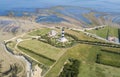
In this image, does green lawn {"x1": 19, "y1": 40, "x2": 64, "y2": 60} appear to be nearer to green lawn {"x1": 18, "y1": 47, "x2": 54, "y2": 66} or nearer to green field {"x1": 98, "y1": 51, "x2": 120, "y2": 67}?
green lawn {"x1": 18, "y1": 47, "x2": 54, "y2": 66}

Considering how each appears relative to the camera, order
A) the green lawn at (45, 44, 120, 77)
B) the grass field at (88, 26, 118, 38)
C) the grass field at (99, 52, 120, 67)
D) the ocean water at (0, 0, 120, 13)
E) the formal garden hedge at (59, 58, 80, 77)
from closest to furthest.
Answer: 1. the formal garden hedge at (59, 58, 80, 77)
2. the green lawn at (45, 44, 120, 77)
3. the grass field at (99, 52, 120, 67)
4. the grass field at (88, 26, 118, 38)
5. the ocean water at (0, 0, 120, 13)

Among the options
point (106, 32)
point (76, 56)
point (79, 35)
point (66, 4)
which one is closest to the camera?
point (76, 56)

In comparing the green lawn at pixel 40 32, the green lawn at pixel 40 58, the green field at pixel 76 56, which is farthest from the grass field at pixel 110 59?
the green lawn at pixel 40 32

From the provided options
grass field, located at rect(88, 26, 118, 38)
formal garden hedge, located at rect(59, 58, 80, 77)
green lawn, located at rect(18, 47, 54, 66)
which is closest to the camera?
formal garden hedge, located at rect(59, 58, 80, 77)

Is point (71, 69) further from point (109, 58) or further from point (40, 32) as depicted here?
point (40, 32)

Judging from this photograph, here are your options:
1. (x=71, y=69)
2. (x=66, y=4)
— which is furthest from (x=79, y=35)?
(x=66, y=4)

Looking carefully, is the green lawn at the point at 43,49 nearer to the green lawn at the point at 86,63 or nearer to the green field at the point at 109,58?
the green lawn at the point at 86,63

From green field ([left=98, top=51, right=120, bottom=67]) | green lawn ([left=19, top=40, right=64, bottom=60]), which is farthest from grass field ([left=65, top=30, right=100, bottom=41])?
green lawn ([left=19, top=40, right=64, bottom=60])
